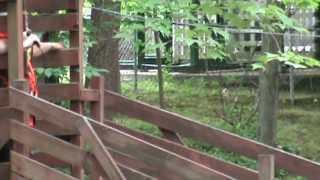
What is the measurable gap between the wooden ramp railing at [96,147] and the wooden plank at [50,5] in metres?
1.13

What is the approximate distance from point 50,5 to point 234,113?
7.35m

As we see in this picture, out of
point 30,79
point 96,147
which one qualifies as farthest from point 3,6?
point 96,147

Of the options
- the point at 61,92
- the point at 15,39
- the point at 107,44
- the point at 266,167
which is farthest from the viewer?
the point at 107,44

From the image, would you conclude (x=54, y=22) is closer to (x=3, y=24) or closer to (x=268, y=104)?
(x=3, y=24)

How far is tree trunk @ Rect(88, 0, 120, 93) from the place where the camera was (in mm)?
9461

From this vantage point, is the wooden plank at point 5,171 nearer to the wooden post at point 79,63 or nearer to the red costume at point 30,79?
the red costume at point 30,79

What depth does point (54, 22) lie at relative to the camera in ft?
17.6

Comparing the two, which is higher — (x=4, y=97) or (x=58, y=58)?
(x=58, y=58)

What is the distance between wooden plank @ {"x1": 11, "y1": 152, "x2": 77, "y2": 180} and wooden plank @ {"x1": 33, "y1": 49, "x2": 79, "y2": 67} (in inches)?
38.9

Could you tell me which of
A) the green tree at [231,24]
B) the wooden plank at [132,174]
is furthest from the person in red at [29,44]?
the green tree at [231,24]

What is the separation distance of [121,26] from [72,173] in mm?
4234

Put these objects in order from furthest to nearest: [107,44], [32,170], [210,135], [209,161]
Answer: [107,44] < [210,135] < [209,161] < [32,170]

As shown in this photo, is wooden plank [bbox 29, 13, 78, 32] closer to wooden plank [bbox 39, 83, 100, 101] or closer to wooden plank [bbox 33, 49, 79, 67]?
wooden plank [bbox 33, 49, 79, 67]

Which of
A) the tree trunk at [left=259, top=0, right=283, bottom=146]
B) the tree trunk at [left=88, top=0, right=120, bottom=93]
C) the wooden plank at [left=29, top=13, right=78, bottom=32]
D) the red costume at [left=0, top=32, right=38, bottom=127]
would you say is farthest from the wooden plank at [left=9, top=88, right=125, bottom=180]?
the tree trunk at [left=259, top=0, right=283, bottom=146]
